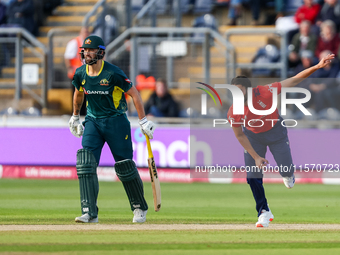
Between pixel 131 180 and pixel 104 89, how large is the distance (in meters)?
1.15

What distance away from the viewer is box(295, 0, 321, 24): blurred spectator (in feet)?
55.3

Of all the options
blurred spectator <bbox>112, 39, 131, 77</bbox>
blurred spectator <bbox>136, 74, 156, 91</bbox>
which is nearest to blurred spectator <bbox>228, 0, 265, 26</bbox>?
blurred spectator <bbox>112, 39, 131, 77</bbox>

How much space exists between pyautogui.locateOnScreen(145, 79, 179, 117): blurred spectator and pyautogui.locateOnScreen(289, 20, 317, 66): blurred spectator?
3.10m

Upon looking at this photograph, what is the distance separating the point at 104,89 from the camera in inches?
307

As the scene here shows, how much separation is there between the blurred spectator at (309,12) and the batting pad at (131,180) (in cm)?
1016

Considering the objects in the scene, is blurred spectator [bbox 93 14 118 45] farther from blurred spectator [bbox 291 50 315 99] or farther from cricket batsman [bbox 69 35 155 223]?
cricket batsman [bbox 69 35 155 223]

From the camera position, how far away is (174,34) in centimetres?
1570

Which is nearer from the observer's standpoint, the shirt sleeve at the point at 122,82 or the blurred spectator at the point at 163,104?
the shirt sleeve at the point at 122,82

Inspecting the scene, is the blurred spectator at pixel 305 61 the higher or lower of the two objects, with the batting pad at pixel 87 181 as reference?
higher

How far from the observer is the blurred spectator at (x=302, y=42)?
15828 millimetres

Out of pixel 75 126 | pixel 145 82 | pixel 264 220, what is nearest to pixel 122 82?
pixel 75 126

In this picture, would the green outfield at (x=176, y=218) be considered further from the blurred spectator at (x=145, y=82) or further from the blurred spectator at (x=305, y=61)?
the blurred spectator at (x=305, y=61)

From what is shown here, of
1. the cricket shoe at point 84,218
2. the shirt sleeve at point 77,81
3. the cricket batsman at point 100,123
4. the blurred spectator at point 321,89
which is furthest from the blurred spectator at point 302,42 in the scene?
the cricket shoe at point 84,218

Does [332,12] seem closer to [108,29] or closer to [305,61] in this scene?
[305,61]
